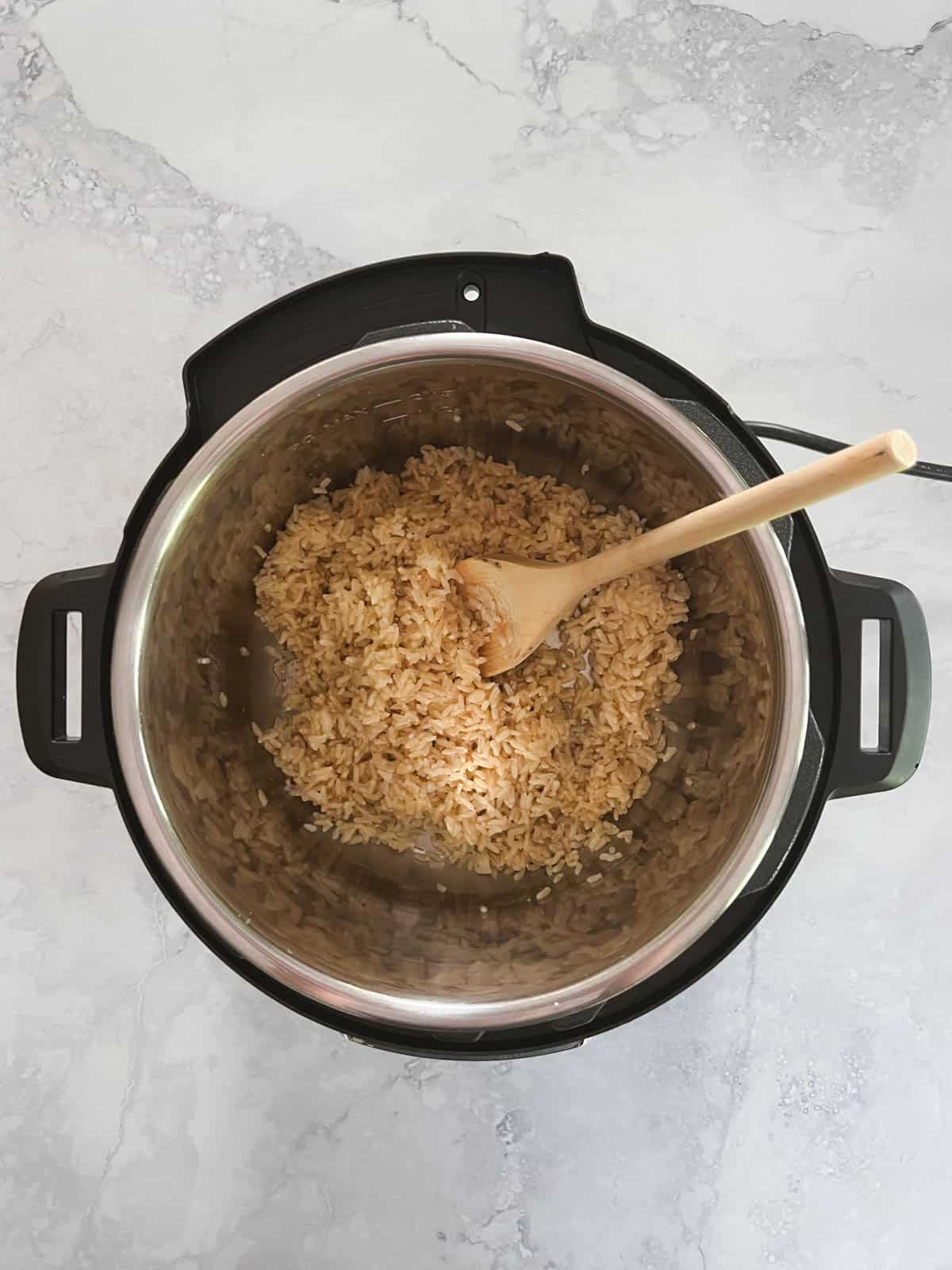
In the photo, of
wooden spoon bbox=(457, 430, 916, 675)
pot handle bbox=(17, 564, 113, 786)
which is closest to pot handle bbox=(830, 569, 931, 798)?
wooden spoon bbox=(457, 430, 916, 675)

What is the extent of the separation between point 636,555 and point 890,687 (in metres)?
0.23

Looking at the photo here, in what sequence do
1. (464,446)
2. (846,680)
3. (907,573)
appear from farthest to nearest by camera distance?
(907,573) → (464,446) → (846,680)

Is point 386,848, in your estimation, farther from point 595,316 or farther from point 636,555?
point 595,316

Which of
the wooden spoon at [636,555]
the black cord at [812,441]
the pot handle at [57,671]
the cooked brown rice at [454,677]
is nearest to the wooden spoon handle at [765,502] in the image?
the wooden spoon at [636,555]

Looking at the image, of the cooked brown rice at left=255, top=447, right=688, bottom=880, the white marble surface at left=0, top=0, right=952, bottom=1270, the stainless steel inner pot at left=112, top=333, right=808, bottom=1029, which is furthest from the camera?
the white marble surface at left=0, top=0, right=952, bottom=1270

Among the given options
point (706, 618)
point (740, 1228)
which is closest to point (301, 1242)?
point (740, 1228)

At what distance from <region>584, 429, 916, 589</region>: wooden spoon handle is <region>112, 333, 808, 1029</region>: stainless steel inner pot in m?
0.05

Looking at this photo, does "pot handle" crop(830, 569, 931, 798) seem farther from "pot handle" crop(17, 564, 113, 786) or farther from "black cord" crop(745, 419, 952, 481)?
"pot handle" crop(17, 564, 113, 786)

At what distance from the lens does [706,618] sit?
0.91 m

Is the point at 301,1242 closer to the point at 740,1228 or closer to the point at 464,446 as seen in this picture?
the point at 740,1228

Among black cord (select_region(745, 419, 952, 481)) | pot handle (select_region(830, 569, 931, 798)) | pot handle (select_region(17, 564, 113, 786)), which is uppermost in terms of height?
black cord (select_region(745, 419, 952, 481))

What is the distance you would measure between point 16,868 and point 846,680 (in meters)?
0.81

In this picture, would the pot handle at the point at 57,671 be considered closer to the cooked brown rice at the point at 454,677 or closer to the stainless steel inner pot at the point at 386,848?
the stainless steel inner pot at the point at 386,848

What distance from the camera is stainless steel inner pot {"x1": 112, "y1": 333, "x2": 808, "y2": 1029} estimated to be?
0.74 metres
